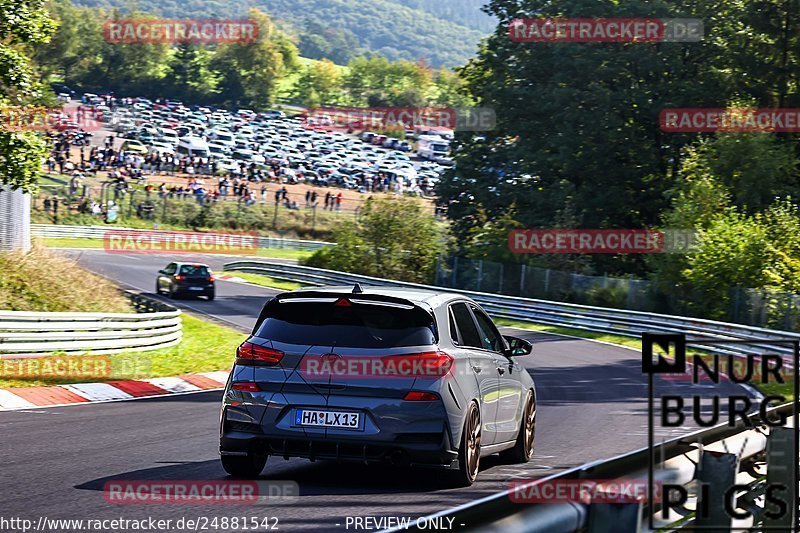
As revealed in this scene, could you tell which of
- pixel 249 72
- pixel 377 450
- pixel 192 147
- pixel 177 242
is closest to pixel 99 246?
pixel 177 242

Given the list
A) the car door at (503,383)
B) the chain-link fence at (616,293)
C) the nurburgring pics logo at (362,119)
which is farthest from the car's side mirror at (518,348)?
the nurburgring pics logo at (362,119)

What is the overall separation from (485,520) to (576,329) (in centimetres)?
3500

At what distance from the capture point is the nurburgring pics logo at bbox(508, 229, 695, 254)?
47656 millimetres

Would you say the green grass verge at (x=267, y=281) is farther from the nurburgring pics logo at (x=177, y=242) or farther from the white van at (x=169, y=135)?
the white van at (x=169, y=135)

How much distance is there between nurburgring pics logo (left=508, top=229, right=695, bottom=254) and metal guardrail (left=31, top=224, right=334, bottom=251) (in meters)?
18.6

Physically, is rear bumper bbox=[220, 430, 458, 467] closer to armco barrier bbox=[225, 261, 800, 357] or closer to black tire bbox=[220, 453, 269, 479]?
black tire bbox=[220, 453, 269, 479]

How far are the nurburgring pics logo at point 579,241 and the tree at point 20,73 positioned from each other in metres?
31.3

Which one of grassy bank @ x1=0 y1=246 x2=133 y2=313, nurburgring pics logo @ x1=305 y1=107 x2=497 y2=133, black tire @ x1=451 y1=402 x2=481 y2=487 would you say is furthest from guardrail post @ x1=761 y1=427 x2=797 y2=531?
nurburgring pics logo @ x1=305 y1=107 x2=497 y2=133

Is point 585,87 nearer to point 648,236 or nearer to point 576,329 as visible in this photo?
point 648,236

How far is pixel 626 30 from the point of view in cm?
4862

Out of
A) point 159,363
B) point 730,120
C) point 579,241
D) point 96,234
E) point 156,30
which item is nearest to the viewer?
point 159,363

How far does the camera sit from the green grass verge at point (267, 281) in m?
50.1

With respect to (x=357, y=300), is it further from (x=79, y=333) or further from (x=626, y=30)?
(x=626, y=30)

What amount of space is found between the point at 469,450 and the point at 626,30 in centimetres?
4254
